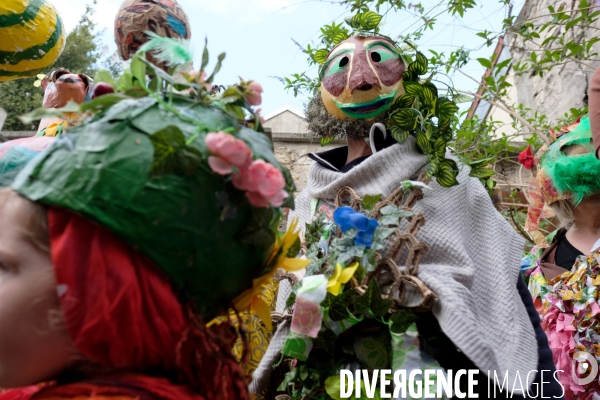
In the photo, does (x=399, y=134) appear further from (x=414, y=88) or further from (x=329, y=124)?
(x=329, y=124)

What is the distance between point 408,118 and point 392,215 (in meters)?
0.41

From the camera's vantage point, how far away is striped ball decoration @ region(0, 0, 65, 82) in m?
1.77

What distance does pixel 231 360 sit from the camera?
94 cm

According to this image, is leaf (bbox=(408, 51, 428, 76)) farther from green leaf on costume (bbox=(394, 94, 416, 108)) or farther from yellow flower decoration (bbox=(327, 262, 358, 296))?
yellow flower decoration (bbox=(327, 262, 358, 296))

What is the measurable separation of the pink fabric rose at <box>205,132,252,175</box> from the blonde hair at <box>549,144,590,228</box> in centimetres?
198

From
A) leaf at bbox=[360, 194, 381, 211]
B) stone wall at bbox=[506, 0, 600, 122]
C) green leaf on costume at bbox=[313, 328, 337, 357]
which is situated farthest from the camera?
stone wall at bbox=[506, 0, 600, 122]


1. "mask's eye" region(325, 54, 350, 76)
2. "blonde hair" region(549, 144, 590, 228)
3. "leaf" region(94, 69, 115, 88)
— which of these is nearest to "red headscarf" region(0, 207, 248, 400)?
"leaf" region(94, 69, 115, 88)

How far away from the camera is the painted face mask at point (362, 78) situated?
185 cm

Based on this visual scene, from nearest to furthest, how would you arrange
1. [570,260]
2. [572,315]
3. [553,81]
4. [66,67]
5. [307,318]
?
[307,318]
[572,315]
[570,260]
[553,81]
[66,67]

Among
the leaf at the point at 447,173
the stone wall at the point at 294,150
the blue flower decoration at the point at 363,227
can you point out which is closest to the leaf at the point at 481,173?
the leaf at the point at 447,173

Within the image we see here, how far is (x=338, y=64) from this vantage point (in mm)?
1946

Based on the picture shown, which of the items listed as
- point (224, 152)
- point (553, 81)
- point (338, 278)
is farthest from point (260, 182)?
point (553, 81)

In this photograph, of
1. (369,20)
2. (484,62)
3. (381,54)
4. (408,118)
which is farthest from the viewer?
(484,62)

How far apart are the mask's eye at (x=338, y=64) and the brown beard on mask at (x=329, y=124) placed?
146 mm
